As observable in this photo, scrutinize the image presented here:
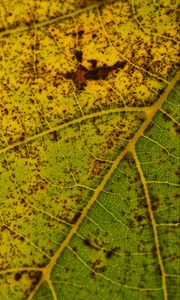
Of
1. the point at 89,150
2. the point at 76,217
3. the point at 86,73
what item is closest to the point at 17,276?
the point at 76,217

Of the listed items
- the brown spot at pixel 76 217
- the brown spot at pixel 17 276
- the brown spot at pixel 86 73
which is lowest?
the brown spot at pixel 17 276

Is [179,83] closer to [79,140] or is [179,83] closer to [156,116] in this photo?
[156,116]

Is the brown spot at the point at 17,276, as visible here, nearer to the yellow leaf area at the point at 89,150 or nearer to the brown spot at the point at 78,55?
the yellow leaf area at the point at 89,150

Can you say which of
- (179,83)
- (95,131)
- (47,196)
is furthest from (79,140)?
(179,83)

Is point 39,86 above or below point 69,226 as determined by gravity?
above

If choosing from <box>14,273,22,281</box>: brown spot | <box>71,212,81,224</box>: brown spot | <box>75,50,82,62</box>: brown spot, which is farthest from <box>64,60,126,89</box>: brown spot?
<box>14,273,22,281</box>: brown spot

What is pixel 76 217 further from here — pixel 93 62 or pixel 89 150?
pixel 93 62

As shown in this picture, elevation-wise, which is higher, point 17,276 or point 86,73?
point 86,73

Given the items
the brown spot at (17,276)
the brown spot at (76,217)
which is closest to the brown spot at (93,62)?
the brown spot at (76,217)
